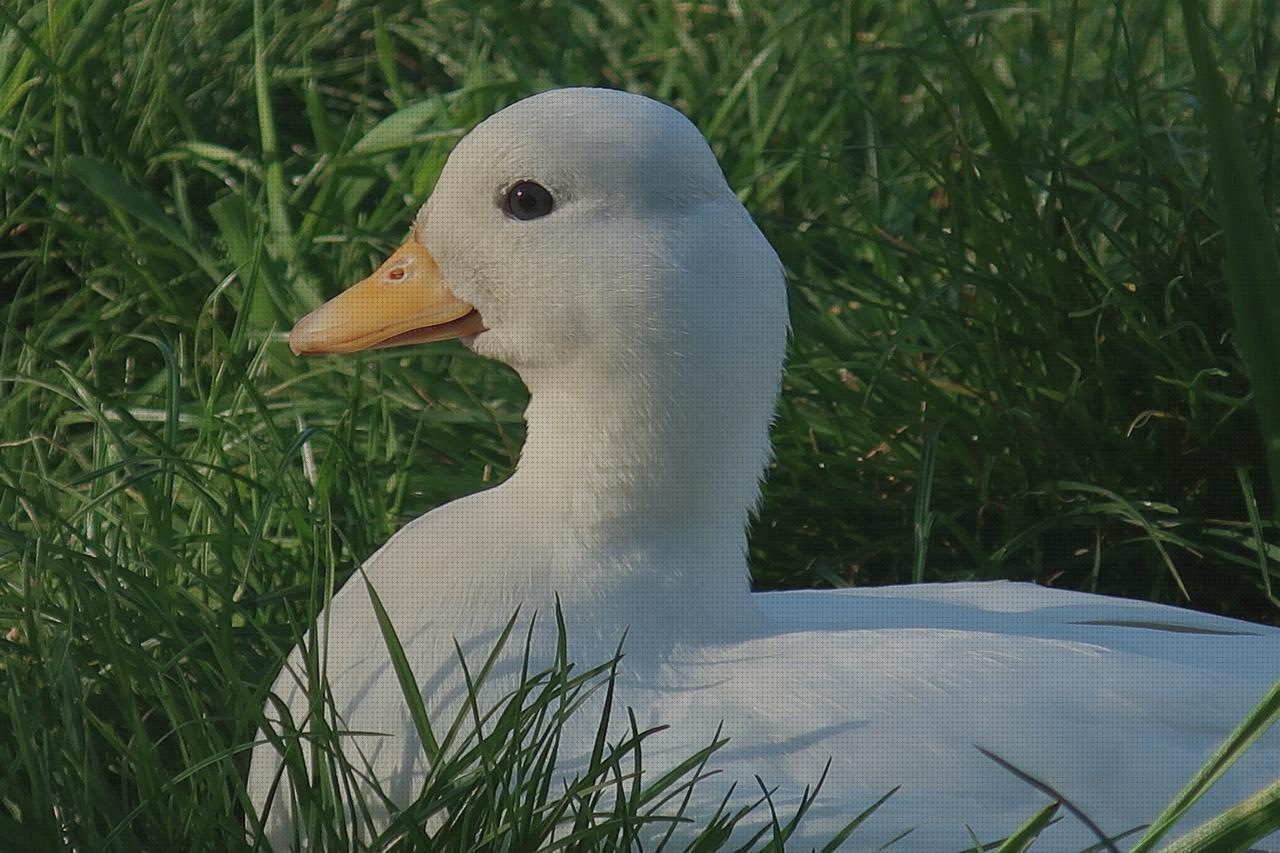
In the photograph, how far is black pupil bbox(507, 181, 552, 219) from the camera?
6.47 feet

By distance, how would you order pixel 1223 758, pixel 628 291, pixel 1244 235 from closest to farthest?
pixel 1244 235 → pixel 1223 758 → pixel 628 291

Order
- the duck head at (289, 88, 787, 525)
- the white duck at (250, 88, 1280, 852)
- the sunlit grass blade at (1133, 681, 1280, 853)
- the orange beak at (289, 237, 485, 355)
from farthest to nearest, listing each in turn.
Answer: the orange beak at (289, 237, 485, 355) < the duck head at (289, 88, 787, 525) < the white duck at (250, 88, 1280, 852) < the sunlit grass blade at (1133, 681, 1280, 853)

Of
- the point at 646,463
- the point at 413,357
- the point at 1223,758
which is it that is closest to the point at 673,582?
the point at 646,463

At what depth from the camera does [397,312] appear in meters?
2.12

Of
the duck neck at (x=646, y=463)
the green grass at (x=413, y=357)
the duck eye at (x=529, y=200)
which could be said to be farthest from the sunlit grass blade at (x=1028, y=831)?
the duck eye at (x=529, y=200)

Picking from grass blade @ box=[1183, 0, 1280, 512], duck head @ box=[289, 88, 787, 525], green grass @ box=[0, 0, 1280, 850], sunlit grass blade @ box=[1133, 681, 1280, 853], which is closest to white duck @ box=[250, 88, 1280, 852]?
duck head @ box=[289, 88, 787, 525]

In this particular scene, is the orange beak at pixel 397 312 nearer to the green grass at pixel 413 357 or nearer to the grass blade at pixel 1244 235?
the green grass at pixel 413 357

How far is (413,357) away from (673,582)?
1.23 m

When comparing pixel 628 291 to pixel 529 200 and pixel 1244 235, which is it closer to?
pixel 529 200

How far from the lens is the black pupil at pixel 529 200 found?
1.97m

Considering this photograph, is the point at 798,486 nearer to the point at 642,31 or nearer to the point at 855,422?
the point at 855,422

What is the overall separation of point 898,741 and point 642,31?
2451mm

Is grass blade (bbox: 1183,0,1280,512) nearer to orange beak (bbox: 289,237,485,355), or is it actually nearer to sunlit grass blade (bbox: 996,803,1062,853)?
sunlit grass blade (bbox: 996,803,1062,853)

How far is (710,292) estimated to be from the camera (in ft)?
6.29
